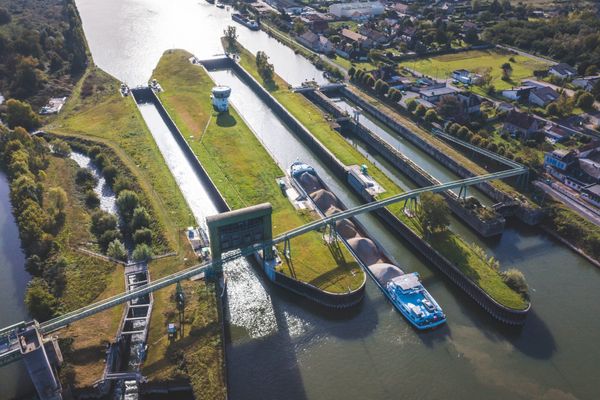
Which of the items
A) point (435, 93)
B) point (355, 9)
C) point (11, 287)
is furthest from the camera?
point (355, 9)

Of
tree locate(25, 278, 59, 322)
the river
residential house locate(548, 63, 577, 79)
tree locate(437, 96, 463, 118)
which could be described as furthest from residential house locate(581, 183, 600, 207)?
tree locate(25, 278, 59, 322)

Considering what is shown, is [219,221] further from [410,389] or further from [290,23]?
[290,23]

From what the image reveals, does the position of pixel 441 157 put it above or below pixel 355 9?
below

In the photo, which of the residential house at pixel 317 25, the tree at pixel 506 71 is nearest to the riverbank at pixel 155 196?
the residential house at pixel 317 25

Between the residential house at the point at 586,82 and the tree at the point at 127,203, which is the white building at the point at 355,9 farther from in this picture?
the tree at the point at 127,203

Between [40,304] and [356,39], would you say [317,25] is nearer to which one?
[356,39]

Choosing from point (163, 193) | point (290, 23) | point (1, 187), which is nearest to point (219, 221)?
point (163, 193)

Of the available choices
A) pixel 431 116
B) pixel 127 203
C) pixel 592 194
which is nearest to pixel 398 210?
pixel 592 194
